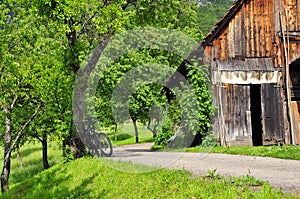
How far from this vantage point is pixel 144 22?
20.5 metres

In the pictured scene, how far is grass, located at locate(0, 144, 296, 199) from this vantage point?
768 cm

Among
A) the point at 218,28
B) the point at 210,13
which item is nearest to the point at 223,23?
the point at 218,28

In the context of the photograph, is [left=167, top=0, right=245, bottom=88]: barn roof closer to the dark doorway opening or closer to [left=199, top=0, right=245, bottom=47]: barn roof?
[left=199, top=0, right=245, bottom=47]: barn roof

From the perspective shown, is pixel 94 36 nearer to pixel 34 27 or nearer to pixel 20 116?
pixel 34 27

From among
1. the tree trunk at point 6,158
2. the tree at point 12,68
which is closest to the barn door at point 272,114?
the tree at point 12,68

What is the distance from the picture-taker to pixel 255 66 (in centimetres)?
1852

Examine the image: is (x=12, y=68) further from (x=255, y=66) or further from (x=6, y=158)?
(x=255, y=66)

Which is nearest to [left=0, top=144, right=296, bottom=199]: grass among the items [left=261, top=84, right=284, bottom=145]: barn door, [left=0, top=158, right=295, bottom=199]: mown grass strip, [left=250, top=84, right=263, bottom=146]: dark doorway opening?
[left=0, top=158, right=295, bottom=199]: mown grass strip

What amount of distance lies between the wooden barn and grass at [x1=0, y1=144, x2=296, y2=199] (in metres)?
7.15

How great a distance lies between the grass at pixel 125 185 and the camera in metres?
7.68

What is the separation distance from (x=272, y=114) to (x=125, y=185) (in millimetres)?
10540

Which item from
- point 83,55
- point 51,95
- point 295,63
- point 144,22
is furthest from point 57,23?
point 295,63

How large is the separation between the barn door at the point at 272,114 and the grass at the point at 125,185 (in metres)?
8.42

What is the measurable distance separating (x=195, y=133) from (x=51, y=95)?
7.37 m
